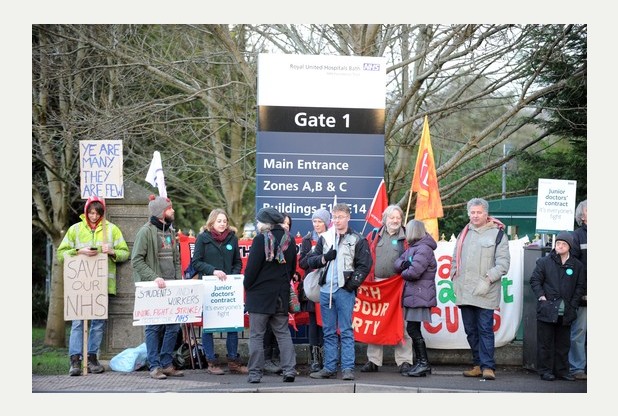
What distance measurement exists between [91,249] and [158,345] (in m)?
1.43

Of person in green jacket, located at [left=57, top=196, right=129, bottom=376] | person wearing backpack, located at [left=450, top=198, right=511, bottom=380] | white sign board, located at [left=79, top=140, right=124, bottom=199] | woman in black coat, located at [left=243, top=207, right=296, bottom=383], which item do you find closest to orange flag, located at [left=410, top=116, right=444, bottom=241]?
person wearing backpack, located at [left=450, top=198, right=511, bottom=380]

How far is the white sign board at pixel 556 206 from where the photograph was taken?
1213 cm

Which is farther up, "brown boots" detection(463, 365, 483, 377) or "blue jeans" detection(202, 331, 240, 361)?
"blue jeans" detection(202, 331, 240, 361)

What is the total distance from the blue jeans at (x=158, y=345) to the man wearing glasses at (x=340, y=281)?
171 centimetres

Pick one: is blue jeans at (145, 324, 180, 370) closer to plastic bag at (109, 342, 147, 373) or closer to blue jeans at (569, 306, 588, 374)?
plastic bag at (109, 342, 147, 373)

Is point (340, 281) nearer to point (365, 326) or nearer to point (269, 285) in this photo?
point (269, 285)

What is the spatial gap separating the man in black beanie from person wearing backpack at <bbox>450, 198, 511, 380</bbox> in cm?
50

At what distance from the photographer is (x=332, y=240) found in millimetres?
11312

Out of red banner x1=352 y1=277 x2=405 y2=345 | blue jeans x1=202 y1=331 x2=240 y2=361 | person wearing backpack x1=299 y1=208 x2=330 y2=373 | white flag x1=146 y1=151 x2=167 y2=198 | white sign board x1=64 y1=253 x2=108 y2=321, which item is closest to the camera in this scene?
person wearing backpack x1=299 y1=208 x2=330 y2=373

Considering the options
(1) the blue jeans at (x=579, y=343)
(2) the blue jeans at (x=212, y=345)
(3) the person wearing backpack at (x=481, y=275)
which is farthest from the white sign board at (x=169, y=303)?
(1) the blue jeans at (x=579, y=343)

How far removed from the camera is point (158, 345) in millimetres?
11742

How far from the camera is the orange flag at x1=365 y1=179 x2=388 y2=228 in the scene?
41.2 feet

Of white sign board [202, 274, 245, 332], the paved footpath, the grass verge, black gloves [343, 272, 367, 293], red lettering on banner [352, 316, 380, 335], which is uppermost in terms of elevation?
black gloves [343, 272, 367, 293]

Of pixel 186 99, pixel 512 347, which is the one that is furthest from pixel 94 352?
pixel 186 99
